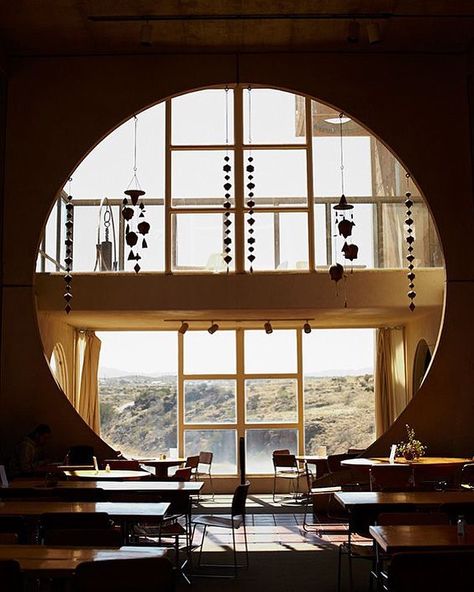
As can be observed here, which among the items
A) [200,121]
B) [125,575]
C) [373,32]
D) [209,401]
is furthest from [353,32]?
[209,401]

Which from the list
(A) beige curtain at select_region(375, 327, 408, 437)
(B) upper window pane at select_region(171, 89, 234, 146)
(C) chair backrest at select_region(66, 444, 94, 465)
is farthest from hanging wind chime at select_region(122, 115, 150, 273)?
(A) beige curtain at select_region(375, 327, 408, 437)

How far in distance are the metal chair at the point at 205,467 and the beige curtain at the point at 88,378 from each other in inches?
73.7

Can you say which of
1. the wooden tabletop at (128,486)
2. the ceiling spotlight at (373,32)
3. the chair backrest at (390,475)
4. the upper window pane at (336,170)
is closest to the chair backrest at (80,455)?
the wooden tabletop at (128,486)

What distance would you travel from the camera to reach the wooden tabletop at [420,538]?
446 cm

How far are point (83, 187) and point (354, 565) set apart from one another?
745cm

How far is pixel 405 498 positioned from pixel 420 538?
1.77 metres

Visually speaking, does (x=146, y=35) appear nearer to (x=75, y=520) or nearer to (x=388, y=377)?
(x=75, y=520)

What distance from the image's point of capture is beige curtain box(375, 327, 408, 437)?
1425 centimetres

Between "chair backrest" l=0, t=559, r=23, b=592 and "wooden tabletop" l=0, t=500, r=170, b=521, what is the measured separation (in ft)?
5.84

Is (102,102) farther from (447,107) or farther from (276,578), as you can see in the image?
(276,578)

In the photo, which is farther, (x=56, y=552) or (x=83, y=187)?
(x=83, y=187)

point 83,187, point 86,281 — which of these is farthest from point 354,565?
point 83,187

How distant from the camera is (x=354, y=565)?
761 cm

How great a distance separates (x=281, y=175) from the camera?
490 inches
